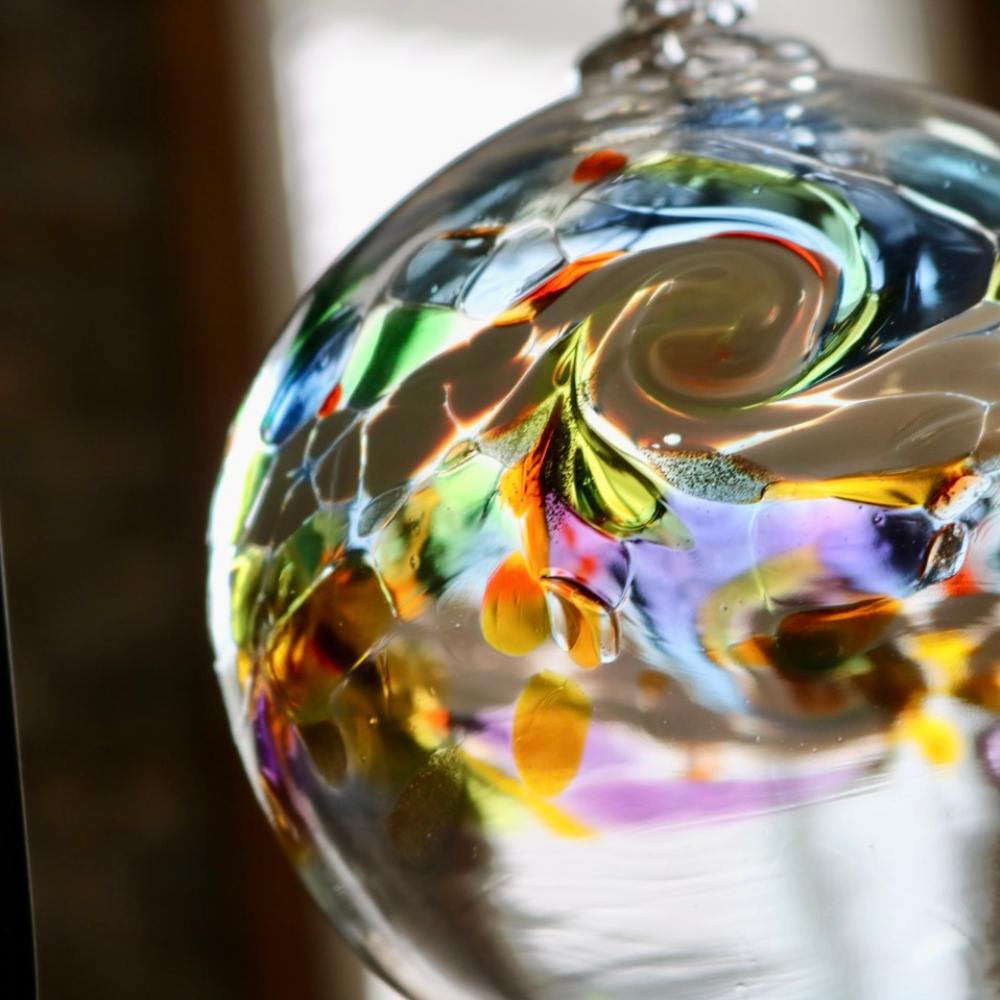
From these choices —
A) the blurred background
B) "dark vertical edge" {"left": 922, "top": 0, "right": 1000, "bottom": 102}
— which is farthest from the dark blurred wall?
"dark vertical edge" {"left": 922, "top": 0, "right": 1000, "bottom": 102}

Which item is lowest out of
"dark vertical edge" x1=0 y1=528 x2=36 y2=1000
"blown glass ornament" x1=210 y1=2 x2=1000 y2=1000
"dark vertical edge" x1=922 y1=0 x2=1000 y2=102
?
"dark vertical edge" x1=922 y1=0 x2=1000 y2=102

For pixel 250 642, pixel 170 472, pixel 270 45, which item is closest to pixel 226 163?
pixel 270 45

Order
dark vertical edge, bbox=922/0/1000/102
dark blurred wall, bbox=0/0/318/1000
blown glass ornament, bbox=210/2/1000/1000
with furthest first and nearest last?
dark vertical edge, bbox=922/0/1000/102 < dark blurred wall, bbox=0/0/318/1000 < blown glass ornament, bbox=210/2/1000/1000

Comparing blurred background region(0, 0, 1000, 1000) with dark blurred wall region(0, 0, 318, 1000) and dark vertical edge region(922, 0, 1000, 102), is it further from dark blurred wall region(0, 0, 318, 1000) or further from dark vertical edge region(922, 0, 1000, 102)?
dark vertical edge region(922, 0, 1000, 102)

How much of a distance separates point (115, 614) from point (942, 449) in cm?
77

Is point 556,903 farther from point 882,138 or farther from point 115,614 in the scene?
point 115,614

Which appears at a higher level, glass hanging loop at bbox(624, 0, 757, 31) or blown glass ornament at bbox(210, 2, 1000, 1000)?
glass hanging loop at bbox(624, 0, 757, 31)

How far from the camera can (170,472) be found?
0.94 metres

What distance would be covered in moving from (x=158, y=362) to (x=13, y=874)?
2.32ft

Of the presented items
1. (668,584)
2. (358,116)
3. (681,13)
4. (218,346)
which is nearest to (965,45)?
(358,116)

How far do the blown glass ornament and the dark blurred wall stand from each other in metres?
0.70

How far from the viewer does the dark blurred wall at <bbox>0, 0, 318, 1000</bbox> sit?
89cm

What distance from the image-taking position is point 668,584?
0.65 ft

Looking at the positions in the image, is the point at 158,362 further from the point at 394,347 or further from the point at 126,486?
the point at 394,347
